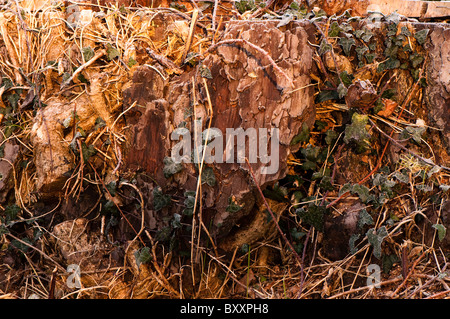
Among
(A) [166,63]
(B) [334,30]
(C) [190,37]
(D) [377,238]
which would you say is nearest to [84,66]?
(A) [166,63]

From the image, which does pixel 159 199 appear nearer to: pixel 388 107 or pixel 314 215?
pixel 314 215

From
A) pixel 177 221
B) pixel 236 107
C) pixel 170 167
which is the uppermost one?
pixel 236 107

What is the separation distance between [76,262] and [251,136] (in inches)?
42.9

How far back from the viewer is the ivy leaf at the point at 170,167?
1917 mm

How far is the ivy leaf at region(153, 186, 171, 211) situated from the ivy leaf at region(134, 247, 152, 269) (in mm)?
209

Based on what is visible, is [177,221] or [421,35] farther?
[421,35]

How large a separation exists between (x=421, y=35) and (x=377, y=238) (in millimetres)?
1074

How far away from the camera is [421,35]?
2.03 metres

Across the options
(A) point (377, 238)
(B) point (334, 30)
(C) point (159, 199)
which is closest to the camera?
(A) point (377, 238)

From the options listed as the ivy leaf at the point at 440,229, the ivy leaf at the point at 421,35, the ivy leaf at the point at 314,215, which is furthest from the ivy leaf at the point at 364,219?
the ivy leaf at the point at 421,35

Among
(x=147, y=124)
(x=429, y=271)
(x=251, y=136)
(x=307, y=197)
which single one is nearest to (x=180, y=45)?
(x=147, y=124)

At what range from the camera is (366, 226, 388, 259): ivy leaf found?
71.7 inches

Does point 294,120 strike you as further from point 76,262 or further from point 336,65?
point 76,262

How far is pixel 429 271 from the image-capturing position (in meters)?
1.82
